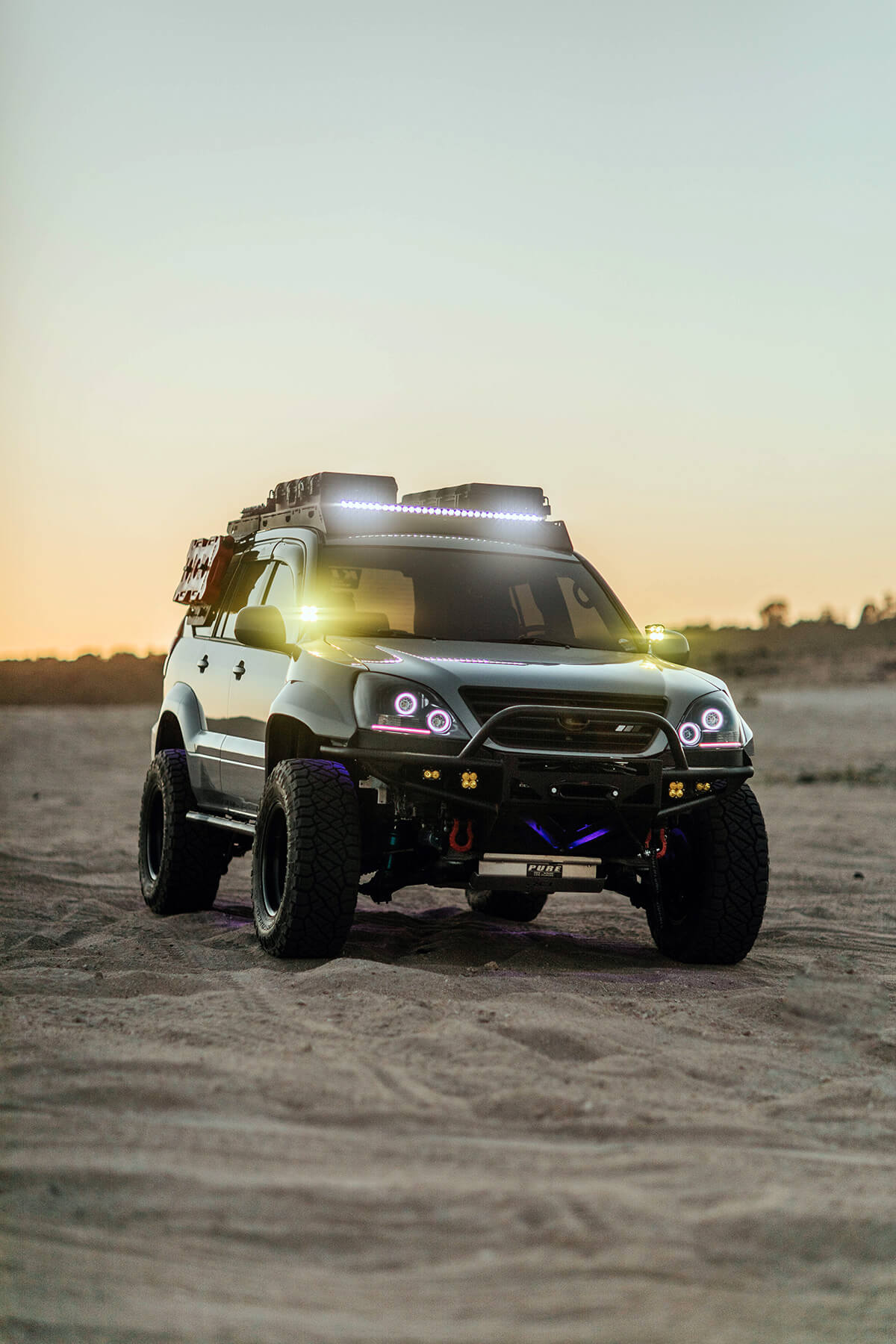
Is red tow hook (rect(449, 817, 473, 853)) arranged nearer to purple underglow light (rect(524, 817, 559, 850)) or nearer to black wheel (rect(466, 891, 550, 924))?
purple underglow light (rect(524, 817, 559, 850))

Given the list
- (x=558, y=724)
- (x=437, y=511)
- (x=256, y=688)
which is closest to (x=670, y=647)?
(x=558, y=724)

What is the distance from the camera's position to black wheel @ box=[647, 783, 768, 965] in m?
7.37

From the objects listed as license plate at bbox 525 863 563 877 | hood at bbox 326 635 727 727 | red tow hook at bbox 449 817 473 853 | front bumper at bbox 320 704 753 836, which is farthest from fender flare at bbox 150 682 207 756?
license plate at bbox 525 863 563 877

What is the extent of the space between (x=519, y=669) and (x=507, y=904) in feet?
10.6

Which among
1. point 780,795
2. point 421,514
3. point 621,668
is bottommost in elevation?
point 780,795

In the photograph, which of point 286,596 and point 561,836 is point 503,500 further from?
point 561,836

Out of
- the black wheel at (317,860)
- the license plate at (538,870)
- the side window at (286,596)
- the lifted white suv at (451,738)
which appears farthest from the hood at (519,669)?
the license plate at (538,870)

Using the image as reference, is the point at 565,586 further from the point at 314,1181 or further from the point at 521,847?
the point at 314,1181

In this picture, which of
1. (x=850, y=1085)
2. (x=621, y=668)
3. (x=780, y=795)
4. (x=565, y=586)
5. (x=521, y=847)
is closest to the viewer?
(x=850, y=1085)

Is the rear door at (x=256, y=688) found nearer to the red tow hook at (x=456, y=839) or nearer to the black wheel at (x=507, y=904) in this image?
the red tow hook at (x=456, y=839)

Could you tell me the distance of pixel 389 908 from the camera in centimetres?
997

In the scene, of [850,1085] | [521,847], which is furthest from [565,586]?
[850,1085]

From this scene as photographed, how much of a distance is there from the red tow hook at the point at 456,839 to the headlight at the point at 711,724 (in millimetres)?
1090

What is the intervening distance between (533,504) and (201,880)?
3062 mm
